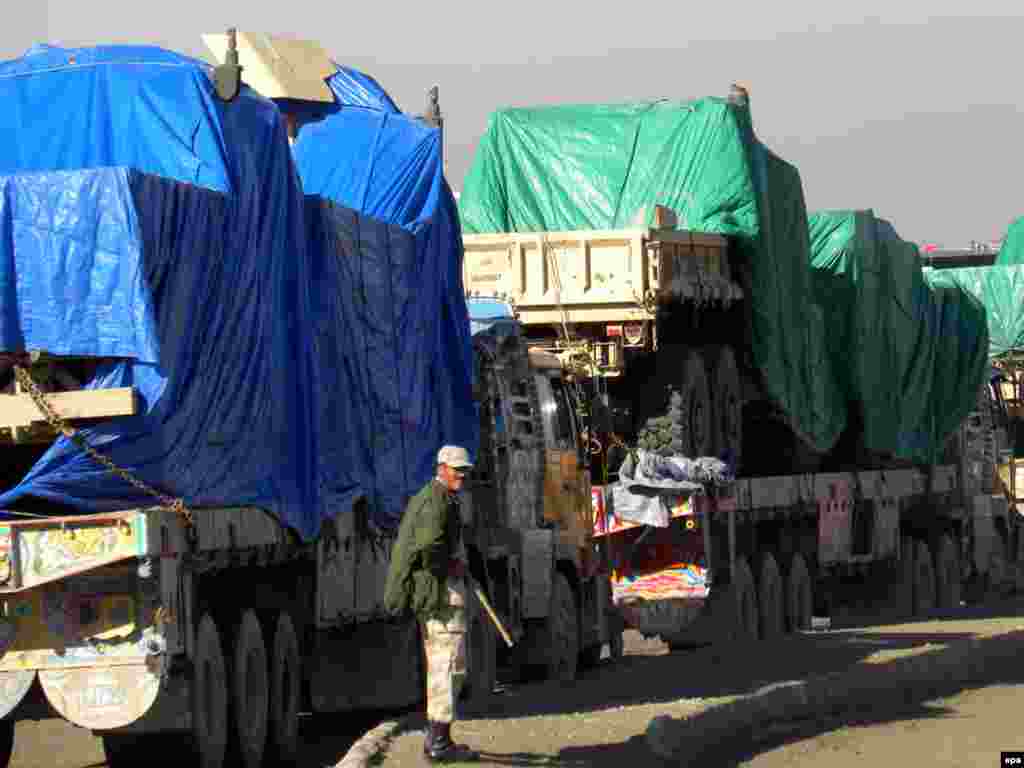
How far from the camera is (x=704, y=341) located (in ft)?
82.1

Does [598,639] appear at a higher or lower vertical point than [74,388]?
lower

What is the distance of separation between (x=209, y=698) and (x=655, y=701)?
12.6 feet

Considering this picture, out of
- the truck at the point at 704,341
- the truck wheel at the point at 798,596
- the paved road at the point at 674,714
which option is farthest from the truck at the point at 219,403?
the truck wheel at the point at 798,596

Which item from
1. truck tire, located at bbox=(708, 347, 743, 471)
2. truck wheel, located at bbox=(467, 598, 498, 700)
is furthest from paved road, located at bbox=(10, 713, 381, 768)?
truck tire, located at bbox=(708, 347, 743, 471)

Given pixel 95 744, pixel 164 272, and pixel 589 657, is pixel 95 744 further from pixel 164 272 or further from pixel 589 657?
pixel 589 657

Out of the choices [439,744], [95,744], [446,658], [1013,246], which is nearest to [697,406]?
[95,744]

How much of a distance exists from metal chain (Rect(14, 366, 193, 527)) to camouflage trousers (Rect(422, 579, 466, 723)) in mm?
1421

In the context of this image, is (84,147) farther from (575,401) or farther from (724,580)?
(724,580)

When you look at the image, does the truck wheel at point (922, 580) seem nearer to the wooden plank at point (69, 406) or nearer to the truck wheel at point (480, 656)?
the truck wheel at point (480, 656)

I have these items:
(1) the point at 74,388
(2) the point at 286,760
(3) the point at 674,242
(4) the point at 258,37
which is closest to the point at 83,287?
(1) the point at 74,388

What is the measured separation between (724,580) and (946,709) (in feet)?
23.4

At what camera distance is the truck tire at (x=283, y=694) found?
15.3 meters

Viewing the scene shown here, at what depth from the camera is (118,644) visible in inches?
514

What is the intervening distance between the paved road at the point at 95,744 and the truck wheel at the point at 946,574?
15.5 metres
